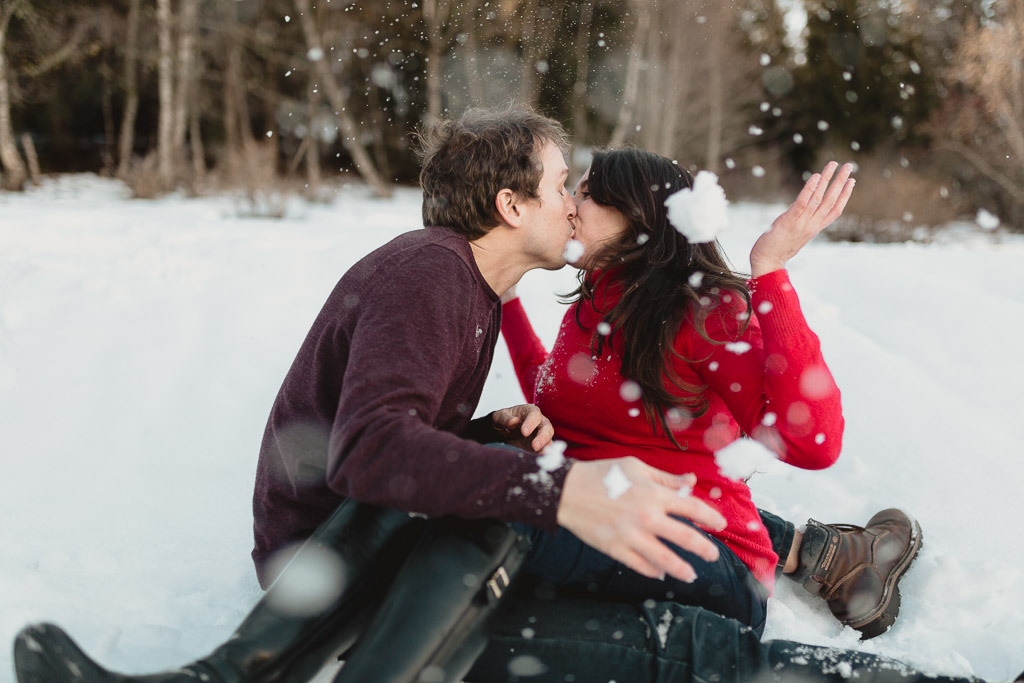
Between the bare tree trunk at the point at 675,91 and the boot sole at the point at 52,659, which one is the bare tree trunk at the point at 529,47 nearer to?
the bare tree trunk at the point at 675,91

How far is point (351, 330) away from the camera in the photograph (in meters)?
1.44

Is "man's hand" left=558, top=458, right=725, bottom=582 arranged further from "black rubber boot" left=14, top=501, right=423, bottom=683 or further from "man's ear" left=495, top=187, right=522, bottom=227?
"man's ear" left=495, top=187, right=522, bottom=227

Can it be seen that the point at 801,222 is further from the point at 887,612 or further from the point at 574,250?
the point at 887,612

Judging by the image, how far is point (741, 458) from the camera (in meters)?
1.71

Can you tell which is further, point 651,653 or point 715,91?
point 715,91

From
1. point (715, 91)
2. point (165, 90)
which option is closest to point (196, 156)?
point (165, 90)

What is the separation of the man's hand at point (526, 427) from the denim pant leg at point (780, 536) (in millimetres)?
734

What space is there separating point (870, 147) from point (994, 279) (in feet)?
41.8

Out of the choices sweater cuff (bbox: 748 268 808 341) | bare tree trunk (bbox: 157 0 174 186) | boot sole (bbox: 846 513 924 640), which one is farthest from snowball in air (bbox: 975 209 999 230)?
bare tree trunk (bbox: 157 0 174 186)

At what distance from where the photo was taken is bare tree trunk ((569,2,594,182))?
14125 mm

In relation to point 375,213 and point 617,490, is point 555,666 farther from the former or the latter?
point 375,213

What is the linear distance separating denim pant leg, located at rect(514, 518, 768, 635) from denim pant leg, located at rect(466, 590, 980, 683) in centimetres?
7

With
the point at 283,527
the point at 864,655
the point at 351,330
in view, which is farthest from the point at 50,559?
the point at 864,655

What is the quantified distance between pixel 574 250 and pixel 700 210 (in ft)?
1.24
